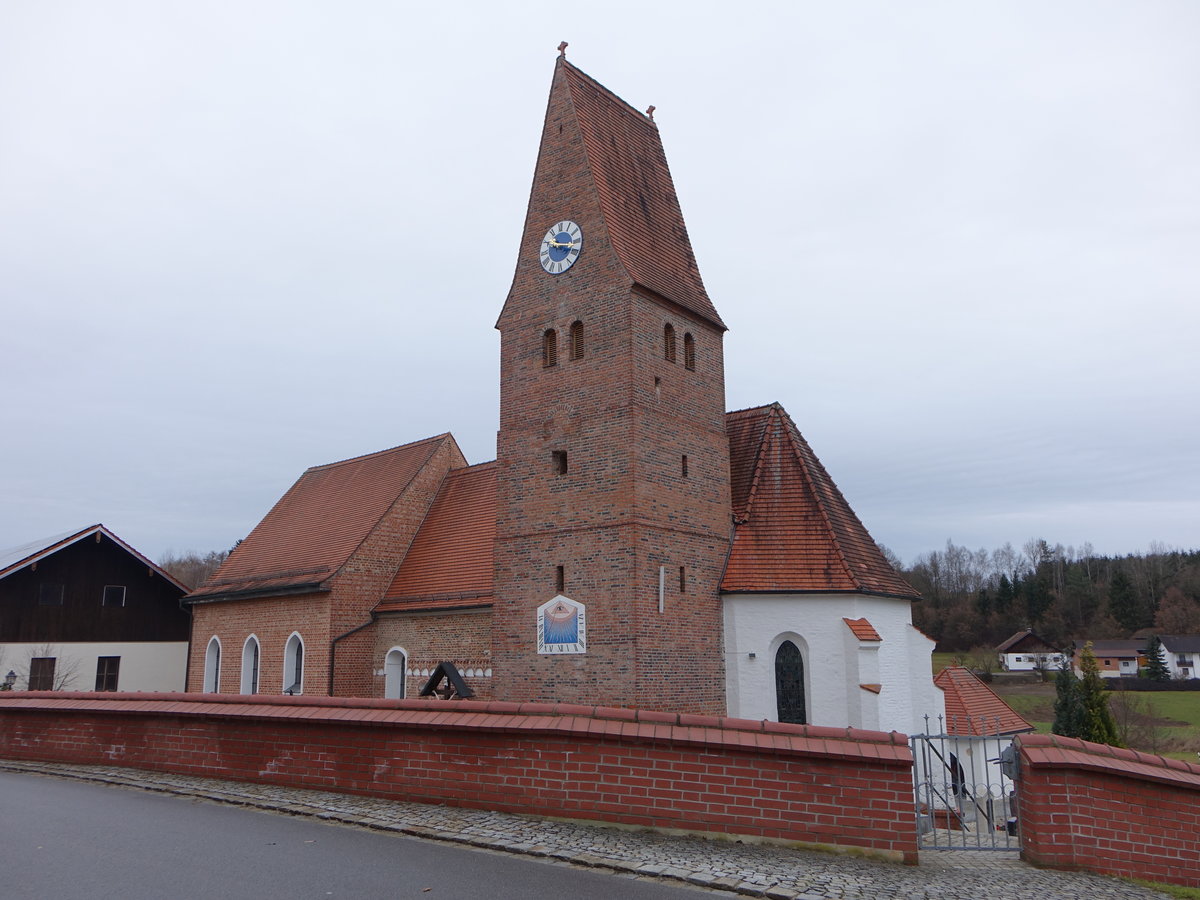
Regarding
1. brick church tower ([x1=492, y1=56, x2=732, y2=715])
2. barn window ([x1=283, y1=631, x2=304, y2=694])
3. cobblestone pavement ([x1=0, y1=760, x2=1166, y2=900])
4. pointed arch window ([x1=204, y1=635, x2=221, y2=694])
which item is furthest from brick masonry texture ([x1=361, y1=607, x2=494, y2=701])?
cobblestone pavement ([x1=0, y1=760, x2=1166, y2=900])

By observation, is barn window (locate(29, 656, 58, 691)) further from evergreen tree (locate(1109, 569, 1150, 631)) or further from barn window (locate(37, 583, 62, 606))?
evergreen tree (locate(1109, 569, 1150, 631))

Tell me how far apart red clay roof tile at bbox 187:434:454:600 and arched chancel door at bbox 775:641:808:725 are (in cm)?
1172

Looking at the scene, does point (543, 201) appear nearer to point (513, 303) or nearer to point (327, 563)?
point (513, 303)

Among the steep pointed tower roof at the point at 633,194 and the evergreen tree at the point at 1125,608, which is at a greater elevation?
the steep pointed tower roof at the point at 633,194

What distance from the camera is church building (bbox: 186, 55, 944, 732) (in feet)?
58.6

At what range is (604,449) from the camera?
18.4m

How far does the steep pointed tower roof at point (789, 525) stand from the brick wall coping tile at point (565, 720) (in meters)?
9.40

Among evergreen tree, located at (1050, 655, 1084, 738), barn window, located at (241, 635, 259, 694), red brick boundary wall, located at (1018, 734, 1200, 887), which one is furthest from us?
evergreen tree, located at (1050, 655, 1084, 738)

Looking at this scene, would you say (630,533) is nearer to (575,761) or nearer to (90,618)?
(575,761)

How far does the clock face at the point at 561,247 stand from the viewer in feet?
65.9

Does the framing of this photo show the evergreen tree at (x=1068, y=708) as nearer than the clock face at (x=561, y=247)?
No

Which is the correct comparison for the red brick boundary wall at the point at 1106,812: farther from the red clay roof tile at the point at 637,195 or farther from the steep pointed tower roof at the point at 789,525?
the red clay roof tile at the point at 637,195

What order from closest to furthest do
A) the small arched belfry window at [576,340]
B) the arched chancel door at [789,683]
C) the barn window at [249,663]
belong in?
the arched chancel door at [789,683] < the small arched belfry window at [576,340] < the barn window at [249,663]

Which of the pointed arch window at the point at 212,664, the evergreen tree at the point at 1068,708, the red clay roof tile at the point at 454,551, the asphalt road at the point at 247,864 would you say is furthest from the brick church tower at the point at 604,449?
the evergreen tree at the point at 1068,708
